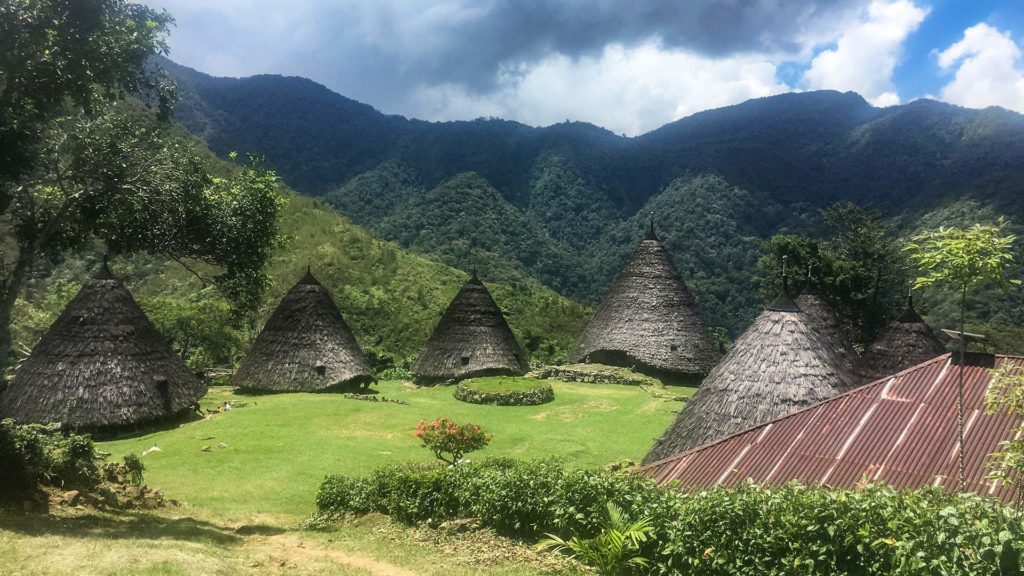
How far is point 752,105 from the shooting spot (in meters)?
117

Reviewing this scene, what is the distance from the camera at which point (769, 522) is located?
224 inches

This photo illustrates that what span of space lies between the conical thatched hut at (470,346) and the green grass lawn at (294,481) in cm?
168

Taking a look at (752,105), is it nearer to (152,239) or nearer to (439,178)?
(439,178)

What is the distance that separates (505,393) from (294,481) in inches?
413

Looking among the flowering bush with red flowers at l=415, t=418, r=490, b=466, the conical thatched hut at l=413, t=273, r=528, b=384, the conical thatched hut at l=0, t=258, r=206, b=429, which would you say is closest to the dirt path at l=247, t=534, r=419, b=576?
the flowering bush with red flowers at l=415, t=418, r=490, b=466

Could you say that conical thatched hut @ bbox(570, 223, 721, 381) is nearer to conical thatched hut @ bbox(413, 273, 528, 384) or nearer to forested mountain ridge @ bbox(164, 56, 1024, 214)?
conical thatched hut @ bbox(413, 273, 528, 384)

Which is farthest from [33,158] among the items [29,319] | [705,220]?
[705,220]

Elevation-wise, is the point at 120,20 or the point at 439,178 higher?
the point at 439,178

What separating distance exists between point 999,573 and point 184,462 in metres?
14.5

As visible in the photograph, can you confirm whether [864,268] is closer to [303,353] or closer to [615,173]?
[303,353]

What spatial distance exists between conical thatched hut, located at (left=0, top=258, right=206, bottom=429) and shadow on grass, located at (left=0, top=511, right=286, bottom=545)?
26.0 feet

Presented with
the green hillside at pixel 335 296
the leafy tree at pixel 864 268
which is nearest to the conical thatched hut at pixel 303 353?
the green hillside at pixel 335 296

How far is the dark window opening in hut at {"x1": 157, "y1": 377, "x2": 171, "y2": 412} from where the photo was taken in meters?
18.2

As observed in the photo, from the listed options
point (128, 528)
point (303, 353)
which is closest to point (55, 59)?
point (128, 528)
